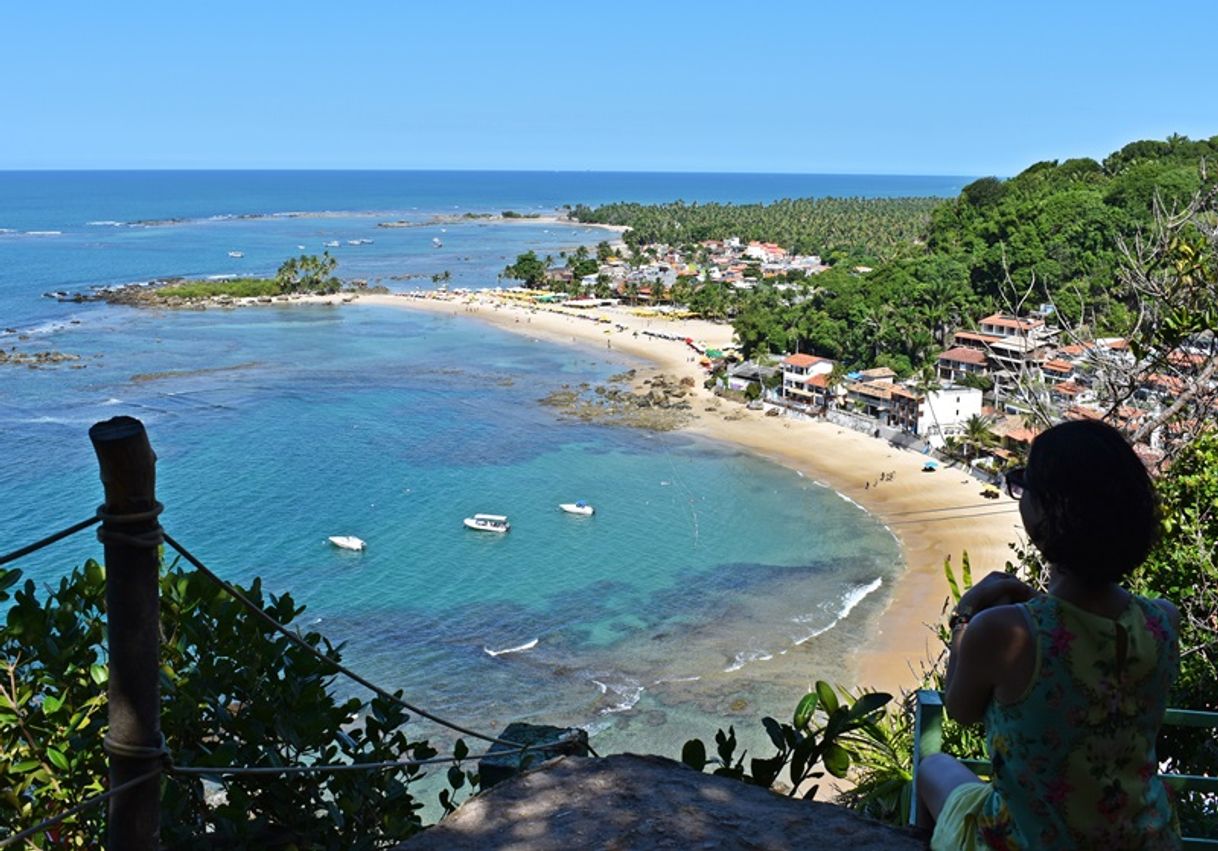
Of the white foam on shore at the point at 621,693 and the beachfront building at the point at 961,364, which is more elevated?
the beachfront building at the point at 961,364

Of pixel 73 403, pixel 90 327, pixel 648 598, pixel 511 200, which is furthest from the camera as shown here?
pixel 511 200

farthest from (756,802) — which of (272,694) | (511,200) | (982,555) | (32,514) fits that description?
(511,200)

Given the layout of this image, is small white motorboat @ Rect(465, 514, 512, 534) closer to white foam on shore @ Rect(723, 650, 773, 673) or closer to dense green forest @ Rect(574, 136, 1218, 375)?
white foam on shore @ Rect(723, 650, 773, 673)

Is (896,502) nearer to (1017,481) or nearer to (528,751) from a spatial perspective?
(528,751)

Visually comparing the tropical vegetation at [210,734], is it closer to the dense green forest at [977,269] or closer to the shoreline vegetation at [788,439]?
the shoreline vegetation at [788,439]

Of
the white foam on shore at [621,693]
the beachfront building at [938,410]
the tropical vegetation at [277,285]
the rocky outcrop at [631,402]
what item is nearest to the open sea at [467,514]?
the white foam on shore at [621,693]

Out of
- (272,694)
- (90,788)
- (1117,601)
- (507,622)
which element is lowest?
(507,622)

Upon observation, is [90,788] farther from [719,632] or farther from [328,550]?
[328,550]
